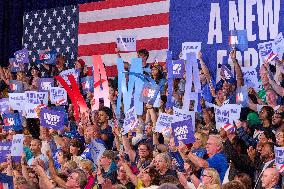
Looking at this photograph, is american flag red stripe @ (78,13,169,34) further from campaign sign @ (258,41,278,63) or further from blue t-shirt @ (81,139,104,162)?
blue t-shirt @ (81,139,104,162)

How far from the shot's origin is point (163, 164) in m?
7.04

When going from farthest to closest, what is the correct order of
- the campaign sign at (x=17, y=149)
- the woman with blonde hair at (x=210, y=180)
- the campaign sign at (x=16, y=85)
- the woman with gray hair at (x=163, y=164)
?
the campaign sign at (x=16, y=85) < the campaign sign at (x=17, y=149) < the woman with gray hair at (x=163, y=164) < the woman with blonde hair at (x=210, y=180)

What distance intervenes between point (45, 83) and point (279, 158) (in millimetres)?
5133

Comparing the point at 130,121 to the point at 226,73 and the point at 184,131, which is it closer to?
the point at 184,131

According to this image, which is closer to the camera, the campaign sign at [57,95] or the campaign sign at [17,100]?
the campaign sign at [57,95]

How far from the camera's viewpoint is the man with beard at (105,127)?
884 centimetres

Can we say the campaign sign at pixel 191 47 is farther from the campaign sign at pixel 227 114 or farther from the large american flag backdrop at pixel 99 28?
the campaign sign at pixel 227 114

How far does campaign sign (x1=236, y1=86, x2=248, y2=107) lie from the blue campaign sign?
143cm

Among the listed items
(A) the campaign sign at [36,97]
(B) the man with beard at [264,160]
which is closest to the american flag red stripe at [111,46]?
(A) the campaign sign at [36,97]

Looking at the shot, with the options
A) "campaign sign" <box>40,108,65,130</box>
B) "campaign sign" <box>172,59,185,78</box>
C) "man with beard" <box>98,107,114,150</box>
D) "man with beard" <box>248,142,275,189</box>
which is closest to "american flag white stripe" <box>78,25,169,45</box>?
"campaign sign" <box>172,59,185,78</box>

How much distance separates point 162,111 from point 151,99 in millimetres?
200

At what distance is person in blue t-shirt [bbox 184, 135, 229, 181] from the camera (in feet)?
22.6

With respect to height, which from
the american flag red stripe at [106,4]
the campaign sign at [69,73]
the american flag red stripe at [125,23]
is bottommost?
the campaign sign at [69,73]

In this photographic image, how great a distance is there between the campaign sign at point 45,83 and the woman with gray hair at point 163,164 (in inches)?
150
